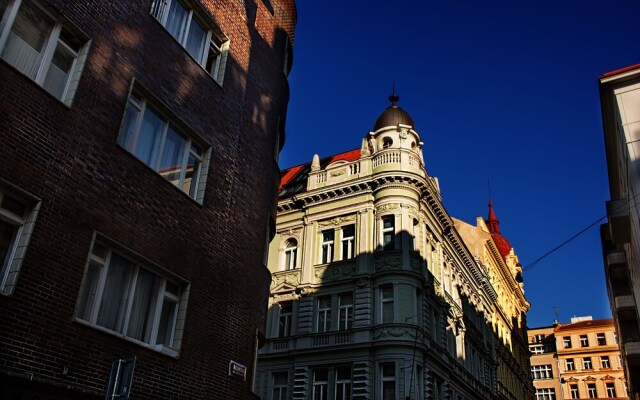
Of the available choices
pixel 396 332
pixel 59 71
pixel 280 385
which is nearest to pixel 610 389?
pixel 396 332

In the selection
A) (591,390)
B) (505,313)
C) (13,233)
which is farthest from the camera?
(591,390)

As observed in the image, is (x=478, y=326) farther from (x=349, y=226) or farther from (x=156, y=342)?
(x=156, y=342)

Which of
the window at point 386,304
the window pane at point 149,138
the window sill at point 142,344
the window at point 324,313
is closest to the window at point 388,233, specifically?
the window at point 386,304

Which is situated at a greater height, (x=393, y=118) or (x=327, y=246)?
(x=393, y=118)

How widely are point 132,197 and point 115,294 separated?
1.77m

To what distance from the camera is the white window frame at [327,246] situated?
32.2 m

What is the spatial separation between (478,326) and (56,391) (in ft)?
128

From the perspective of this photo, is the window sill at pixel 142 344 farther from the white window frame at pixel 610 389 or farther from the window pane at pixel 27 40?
the white window frame at pixel 610 389

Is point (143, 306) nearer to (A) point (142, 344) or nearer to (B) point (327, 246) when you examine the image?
(A) point (142, 344)

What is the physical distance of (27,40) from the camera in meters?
8.78

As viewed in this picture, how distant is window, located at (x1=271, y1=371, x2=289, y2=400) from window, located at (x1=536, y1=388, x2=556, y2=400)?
6060cm

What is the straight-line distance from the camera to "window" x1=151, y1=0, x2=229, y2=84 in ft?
39.6

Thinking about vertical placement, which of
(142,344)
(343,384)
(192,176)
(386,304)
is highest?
(386,304)

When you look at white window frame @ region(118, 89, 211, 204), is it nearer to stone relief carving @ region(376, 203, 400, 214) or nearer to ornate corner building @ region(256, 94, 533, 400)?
ornate corner building @ region(256, 94, 533, 400)
